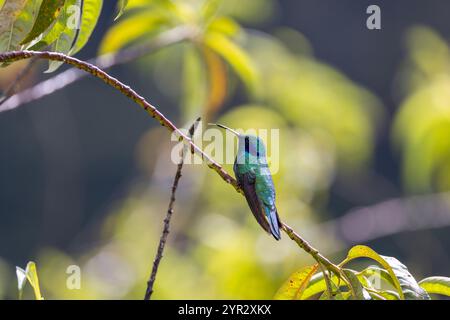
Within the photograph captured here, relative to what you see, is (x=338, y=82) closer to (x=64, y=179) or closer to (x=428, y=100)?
(x=428, y=100)

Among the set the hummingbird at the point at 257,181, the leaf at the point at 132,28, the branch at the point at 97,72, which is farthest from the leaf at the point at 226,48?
the branch at the point at 97,72

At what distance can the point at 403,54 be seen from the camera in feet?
54.4

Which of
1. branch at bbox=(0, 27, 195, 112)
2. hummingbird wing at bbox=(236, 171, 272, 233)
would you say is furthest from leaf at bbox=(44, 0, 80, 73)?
hummingbird wing at bbox=(236, 171, 272, 233)

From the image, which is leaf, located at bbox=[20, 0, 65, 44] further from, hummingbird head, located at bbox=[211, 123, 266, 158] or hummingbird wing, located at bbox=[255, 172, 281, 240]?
hummingbird head, located at bbox=[211, 123, 266, 158]

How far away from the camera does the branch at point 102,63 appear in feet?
9.97

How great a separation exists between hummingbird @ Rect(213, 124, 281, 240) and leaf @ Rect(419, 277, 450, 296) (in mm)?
501

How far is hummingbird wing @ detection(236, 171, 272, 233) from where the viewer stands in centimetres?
252

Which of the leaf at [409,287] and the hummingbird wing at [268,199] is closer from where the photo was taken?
the leaf at [409,287]

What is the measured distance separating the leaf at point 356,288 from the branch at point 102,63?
128 centimetres

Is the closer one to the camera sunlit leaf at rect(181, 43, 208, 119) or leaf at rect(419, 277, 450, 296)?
leaf at rect(419, 277, 450, 296)

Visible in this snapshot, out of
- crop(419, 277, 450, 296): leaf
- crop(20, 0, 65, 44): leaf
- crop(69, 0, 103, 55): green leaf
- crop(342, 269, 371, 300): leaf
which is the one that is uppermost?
crop(69, 0, 103, 55): green leaf

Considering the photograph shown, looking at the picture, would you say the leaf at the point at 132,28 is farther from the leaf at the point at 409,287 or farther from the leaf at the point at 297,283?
the leaf at the point at 409,287

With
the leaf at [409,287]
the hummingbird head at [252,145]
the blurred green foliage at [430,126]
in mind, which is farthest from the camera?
the blurred green foliage at [430,126]

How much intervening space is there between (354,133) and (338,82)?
618mm
